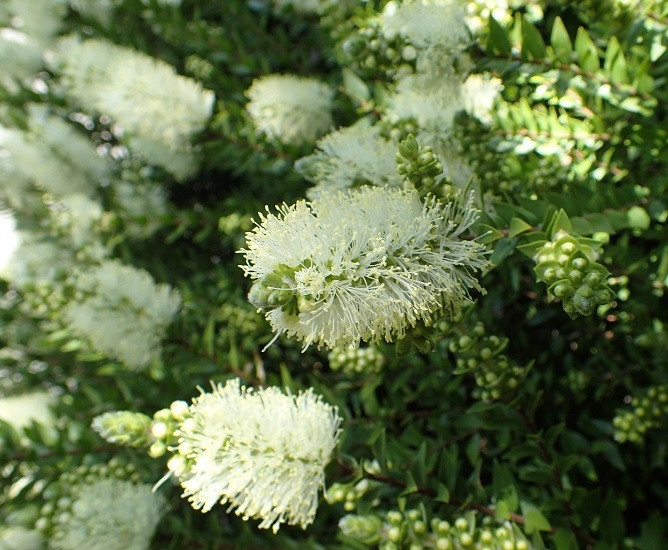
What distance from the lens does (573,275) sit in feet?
2.26

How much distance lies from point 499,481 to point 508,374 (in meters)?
0.18

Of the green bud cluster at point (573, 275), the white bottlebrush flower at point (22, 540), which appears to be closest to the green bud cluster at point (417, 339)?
the green bud cluster at point (573, 275)

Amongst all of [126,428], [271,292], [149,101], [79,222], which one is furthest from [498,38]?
[79,222]

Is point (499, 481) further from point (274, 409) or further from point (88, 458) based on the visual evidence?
point (88, 458)

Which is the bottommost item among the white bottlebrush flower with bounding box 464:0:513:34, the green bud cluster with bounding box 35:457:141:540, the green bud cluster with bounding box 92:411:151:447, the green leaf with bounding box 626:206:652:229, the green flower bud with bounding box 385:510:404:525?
the green bud cluster with bounding box 35:457:141:540

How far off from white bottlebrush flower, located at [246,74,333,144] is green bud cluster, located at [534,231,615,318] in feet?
3.04

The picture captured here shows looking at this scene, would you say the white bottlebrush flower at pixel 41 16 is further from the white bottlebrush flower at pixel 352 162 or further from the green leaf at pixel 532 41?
the green leaf at pixel 532 41

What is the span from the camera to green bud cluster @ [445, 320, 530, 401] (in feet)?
3.09

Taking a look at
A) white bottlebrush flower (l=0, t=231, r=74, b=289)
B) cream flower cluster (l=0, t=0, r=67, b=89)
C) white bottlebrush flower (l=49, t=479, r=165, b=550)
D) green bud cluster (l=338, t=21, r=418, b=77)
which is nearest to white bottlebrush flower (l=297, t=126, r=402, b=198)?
green bud cluster (l=338, t=21, r=418, b=77)

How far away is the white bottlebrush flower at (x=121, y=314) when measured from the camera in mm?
1416

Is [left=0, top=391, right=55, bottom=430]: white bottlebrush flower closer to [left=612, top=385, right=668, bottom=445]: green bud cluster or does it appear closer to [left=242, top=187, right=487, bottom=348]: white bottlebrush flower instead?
[left=242, top=187, right=487, bottom=348]: white bottlebrush flower

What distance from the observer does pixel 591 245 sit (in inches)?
30.1

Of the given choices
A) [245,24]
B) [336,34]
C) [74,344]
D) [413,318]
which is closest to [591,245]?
[413,318]

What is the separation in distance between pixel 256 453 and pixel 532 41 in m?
0.80
